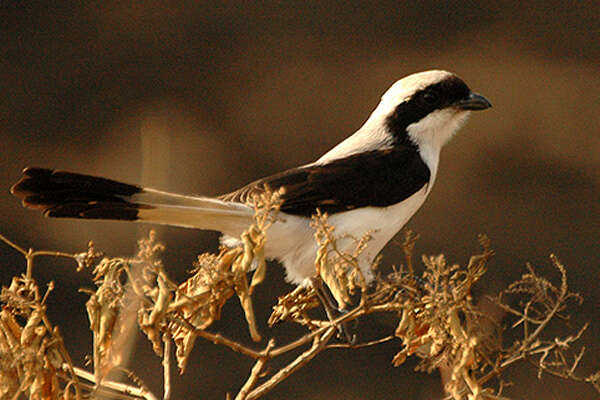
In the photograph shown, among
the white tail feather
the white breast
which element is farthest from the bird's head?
the white tail feather

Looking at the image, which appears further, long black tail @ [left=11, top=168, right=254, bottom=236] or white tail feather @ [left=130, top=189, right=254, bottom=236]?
white tail feather @ [left=130, top=189, right=254, bottom=236]

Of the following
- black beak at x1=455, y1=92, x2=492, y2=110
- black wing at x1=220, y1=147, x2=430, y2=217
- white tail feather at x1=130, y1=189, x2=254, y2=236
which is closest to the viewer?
white tail feather at x1=130, y1=189, x2=254, y2=236

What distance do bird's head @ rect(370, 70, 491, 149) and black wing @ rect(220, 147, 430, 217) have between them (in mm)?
80

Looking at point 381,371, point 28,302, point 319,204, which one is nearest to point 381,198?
point 319,204

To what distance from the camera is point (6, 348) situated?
71cm

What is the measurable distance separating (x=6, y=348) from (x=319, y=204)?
0.91 meters

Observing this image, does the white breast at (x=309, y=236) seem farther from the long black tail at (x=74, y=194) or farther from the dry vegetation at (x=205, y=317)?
the dry vegetation at (x=205, y=317)

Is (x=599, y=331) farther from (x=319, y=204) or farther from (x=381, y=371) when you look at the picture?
(x=319, y=204)

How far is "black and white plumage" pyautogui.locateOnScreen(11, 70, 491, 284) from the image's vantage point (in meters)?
1.19

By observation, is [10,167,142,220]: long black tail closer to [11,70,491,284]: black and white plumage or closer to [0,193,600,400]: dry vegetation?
[11,70,491,284]: black and white plumage

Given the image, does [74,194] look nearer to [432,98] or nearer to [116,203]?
[116,203]

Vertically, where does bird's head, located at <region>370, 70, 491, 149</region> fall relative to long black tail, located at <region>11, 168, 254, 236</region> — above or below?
below

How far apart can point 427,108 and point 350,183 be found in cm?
32

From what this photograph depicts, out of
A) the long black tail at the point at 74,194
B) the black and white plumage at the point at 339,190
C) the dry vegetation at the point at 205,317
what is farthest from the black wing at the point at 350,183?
the dry vegetation at the point at 205,317
